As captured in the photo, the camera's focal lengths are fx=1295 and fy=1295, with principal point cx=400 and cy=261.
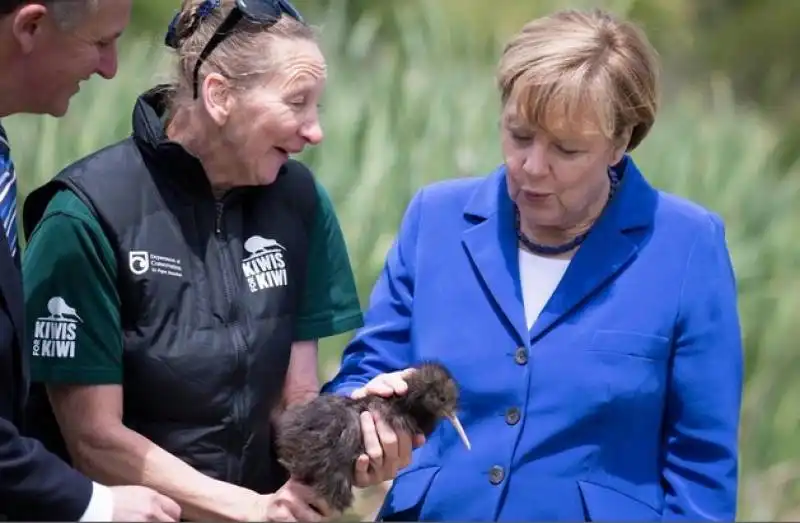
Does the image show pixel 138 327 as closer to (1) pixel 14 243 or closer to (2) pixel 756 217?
(1) pixel 14 243

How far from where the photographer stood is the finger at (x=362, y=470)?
3.00 m

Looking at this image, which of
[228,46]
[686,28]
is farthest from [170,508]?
[686,28]

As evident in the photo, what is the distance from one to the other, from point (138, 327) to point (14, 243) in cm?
33

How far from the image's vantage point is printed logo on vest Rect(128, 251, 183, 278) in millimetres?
2875

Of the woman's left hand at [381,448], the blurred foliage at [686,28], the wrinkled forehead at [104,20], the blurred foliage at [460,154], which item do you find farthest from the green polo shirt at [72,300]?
the blurred foliage at [686,28]

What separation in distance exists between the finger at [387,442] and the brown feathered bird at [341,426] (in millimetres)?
13

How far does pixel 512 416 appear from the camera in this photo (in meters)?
2.93

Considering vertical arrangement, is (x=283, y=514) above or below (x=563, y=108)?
below

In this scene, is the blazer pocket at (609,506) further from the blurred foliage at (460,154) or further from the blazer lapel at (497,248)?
the blurred foliage at (460,154)

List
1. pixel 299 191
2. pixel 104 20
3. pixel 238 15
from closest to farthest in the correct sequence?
pixel 104 20, pixel 238 15, pixel 299 191

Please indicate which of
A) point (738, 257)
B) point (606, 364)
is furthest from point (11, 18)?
point (738, 257)

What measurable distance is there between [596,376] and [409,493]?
20.3 inches

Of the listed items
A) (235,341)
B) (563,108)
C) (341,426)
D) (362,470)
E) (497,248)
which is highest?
(563,108)

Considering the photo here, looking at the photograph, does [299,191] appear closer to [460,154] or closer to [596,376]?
[596,376]
